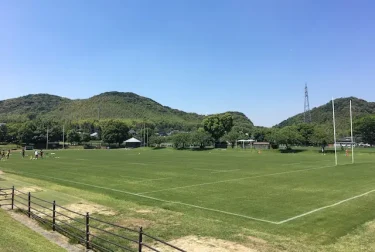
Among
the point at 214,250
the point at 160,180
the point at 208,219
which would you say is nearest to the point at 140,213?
the point at 208,219

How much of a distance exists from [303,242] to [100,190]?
1669 centimetres

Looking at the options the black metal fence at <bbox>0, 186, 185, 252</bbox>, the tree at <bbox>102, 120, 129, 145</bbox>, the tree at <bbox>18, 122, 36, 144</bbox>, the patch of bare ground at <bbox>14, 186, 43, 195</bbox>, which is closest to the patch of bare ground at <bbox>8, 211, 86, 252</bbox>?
the black metal fence at <bbox>0, 186, 185, 252</bbox>

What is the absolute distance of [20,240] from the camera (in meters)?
11.1

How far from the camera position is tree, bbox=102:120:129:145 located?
140 m

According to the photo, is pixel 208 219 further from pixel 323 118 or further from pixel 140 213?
pixel 323 118

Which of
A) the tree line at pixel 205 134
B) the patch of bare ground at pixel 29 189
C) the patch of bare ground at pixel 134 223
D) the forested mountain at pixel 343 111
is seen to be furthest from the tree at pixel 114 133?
the patch of bare ground at pixel 134 223

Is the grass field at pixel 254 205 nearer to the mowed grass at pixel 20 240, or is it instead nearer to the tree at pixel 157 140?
the mowed grass at pixel 20 240

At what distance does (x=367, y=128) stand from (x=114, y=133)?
97.3 metres

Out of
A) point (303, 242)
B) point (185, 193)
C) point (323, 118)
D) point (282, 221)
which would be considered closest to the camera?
point (303, 242)

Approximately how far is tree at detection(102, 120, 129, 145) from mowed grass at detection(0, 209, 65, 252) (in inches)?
5085

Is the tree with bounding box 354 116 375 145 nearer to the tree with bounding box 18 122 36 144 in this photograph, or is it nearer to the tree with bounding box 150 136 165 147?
the tree with bounding box 150 136 165 147

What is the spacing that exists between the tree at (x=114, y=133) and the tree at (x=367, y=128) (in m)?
93.6

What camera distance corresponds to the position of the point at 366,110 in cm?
18625

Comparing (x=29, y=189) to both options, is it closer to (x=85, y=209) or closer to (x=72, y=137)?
(x=85, y=209)
